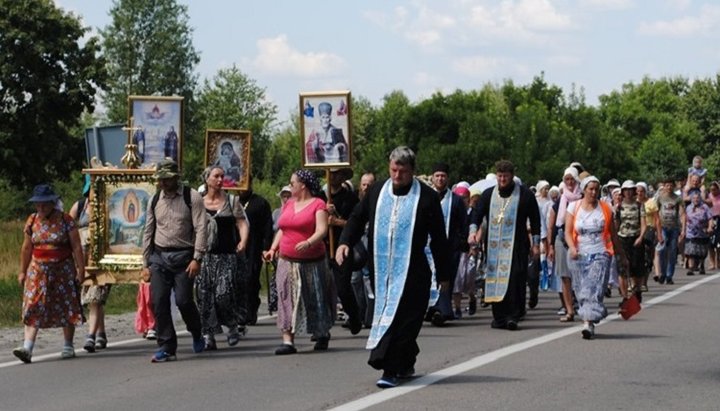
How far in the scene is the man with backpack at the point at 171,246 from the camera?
581 inches

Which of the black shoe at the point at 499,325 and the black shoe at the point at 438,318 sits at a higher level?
the black shoe at the point at 438,318

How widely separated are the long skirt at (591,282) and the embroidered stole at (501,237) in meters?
1.46

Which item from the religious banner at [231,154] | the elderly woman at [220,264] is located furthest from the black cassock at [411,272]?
the religious banner at [231,154]

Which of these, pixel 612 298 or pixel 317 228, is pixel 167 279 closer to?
pixel 317 228

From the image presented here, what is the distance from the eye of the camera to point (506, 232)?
1870cm

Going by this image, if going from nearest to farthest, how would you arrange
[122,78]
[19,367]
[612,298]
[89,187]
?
1. [19,367]
2. [89,187]
3. [612,298]
4. [122,78]

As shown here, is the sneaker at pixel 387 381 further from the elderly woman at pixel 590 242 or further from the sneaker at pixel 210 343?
the elderly woman at pixel 590 242

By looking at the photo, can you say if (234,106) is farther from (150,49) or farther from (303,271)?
(303,271)

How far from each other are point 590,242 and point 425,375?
184 inches

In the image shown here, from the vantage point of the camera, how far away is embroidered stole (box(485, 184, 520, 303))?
1867 centimetres

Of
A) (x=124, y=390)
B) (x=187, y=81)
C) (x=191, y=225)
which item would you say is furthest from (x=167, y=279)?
(x=187, y=81)

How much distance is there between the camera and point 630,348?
15.4m

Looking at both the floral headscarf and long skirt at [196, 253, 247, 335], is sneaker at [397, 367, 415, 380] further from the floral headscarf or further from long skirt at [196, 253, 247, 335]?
long skirt at [196, 253, 247, 335]

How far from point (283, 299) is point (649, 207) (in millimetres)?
14583
